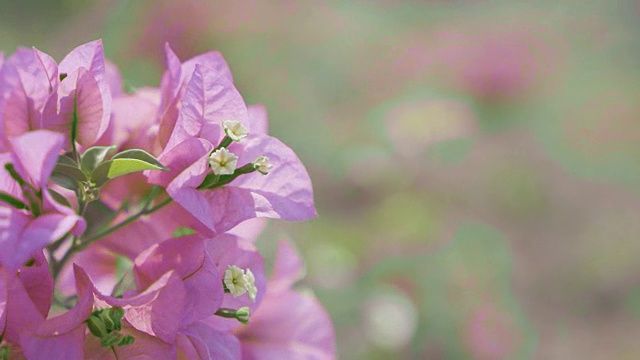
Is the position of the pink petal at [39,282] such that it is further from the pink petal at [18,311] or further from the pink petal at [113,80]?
the pink petal at [113,80]

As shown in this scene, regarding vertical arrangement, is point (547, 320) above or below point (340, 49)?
below

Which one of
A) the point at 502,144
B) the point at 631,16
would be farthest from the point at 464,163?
the point at 631,16

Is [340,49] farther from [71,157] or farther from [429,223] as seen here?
[71,157]

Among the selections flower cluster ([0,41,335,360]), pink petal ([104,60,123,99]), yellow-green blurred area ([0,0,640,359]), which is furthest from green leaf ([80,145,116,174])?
yellow-green blurred area ([0,0,640,359])

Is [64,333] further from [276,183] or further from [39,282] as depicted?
[276,183]

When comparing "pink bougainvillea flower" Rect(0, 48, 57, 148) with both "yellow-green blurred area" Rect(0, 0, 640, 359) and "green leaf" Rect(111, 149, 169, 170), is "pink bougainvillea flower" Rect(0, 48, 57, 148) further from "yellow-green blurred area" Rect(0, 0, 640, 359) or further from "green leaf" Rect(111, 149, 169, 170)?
"yellow-green blurred area" Rect(0, 0, 640, 359)

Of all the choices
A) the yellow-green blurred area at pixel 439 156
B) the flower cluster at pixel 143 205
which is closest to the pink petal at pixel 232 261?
the flower cluster at pixel 143 205
